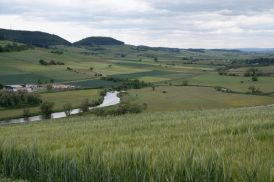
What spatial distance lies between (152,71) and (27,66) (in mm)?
43377

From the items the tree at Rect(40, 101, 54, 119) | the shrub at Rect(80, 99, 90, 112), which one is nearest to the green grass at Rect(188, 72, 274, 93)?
the shrub at Rect(80, 99, 90, 112)

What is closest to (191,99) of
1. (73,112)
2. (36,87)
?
(73,112)

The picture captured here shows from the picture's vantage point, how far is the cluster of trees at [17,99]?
9656 centimetres

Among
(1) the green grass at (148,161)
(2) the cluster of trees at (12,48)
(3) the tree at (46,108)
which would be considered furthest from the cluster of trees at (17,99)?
(1) the green grass at (148,161)

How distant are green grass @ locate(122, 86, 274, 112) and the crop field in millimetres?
9098

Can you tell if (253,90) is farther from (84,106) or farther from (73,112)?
(73,112)

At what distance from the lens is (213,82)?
5020 inches

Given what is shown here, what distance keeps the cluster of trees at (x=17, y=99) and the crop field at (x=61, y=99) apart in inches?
Result: 132

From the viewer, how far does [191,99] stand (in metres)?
95.6

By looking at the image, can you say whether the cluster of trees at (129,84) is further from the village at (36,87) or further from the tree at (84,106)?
the tree at (84,106)

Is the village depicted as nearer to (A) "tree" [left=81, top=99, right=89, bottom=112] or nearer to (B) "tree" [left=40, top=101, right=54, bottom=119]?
(B) "tree" [left=40, top=101, right=54, bottom=119]

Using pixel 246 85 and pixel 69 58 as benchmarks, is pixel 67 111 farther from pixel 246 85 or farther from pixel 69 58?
pixel 69 58

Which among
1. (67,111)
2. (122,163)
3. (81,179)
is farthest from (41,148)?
(67,111)

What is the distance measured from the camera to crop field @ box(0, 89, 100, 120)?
8749 centimetres
